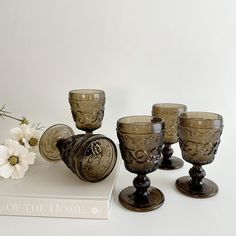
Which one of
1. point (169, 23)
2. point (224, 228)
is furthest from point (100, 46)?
point (224, 228)

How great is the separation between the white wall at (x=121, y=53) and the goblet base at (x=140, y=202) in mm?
396

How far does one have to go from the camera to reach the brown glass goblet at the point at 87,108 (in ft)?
2.76

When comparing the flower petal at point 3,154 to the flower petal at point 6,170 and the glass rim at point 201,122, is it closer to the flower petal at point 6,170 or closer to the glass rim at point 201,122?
the flower petal at point 6,170

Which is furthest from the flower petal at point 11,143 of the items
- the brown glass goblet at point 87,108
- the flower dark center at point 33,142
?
the brown glass goblet at point 87,108

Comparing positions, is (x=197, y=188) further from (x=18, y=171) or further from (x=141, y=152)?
(x=18, y=171)

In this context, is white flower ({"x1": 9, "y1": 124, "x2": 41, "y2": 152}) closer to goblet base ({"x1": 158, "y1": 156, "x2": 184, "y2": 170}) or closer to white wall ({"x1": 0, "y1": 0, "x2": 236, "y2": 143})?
white wall ({"x1": 0, "y1": 0, "x2": 236, "y2": 143})

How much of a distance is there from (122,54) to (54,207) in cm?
59

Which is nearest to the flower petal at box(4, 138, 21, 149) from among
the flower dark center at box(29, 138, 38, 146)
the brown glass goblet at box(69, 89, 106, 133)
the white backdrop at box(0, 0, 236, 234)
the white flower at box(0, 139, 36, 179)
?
the white flower at box(0, 139, 36, 179)

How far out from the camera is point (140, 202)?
2.00ft

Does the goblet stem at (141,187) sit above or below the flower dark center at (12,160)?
below

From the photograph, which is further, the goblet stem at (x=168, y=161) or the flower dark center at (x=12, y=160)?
the goblet stem at (x=168, y=161)

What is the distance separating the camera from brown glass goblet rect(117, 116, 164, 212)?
1.89 feet

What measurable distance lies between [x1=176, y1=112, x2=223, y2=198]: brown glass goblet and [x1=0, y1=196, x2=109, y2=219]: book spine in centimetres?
23

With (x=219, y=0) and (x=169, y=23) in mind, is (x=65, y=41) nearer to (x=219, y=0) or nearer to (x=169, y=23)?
(x=169, y=23)
